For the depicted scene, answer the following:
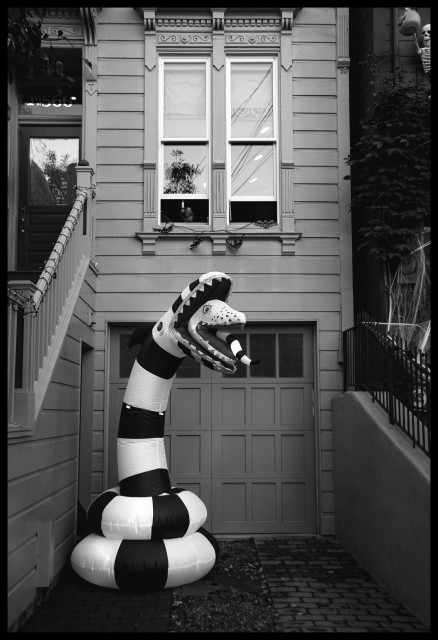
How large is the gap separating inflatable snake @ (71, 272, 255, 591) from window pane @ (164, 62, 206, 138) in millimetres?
3400

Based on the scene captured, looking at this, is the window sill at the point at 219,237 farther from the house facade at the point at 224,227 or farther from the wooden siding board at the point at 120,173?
the wooden siding board at the point at 120,173

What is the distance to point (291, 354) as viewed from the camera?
8.09 meters

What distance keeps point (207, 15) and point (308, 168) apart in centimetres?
256

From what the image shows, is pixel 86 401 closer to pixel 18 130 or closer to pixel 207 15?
pixel 18 130

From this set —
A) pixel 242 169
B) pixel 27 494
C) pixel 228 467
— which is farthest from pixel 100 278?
pixel 27 494

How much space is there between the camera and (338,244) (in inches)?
320

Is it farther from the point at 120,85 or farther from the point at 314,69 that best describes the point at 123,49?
the point at 314,69

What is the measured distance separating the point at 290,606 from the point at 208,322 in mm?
2627

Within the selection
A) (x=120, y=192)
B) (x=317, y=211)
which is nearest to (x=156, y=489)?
(x=120, y=192)

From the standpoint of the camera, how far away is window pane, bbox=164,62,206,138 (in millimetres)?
8391

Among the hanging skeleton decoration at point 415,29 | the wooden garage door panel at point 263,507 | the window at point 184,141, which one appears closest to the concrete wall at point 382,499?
the wooden garage door panel at point 263,507

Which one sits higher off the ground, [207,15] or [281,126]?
[207,15]

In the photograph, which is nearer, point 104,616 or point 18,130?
point 104,616

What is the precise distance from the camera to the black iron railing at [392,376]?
532cm
